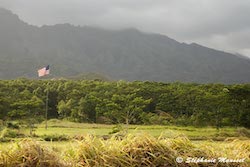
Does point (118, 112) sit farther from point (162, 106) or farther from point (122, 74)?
point (122, 74)

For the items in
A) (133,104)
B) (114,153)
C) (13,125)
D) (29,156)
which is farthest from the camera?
(133,104)

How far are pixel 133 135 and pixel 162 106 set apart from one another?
121 ft

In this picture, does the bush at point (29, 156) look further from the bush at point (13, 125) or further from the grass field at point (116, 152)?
the bush at point (13, 125)

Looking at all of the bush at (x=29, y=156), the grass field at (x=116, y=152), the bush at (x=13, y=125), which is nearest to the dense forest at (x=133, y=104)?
the bush at (x=13, y=125)

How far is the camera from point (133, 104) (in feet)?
117

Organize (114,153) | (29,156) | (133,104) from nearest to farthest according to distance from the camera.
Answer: (29,156) → (114,153) → (133,104)

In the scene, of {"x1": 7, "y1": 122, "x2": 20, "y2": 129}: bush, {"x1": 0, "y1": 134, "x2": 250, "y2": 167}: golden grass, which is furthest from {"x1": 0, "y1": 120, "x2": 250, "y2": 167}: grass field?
{"x1": 7, "y1": 122, "x2": 20, "y2": 129}: bush

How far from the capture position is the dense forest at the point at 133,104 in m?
34.2

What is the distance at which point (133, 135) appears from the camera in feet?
14.1

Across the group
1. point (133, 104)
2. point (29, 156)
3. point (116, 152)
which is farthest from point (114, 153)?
point (133, 104)

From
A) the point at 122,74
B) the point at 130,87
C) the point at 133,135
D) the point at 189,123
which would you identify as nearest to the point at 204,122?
the point at 189,123

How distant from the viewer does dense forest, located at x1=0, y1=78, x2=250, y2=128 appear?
34250mm

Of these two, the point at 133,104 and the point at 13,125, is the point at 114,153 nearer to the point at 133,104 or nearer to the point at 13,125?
the point at 13,125

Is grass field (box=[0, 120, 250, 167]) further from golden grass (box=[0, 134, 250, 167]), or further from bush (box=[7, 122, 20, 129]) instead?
bush (box=[7, 122, 20, 129])
